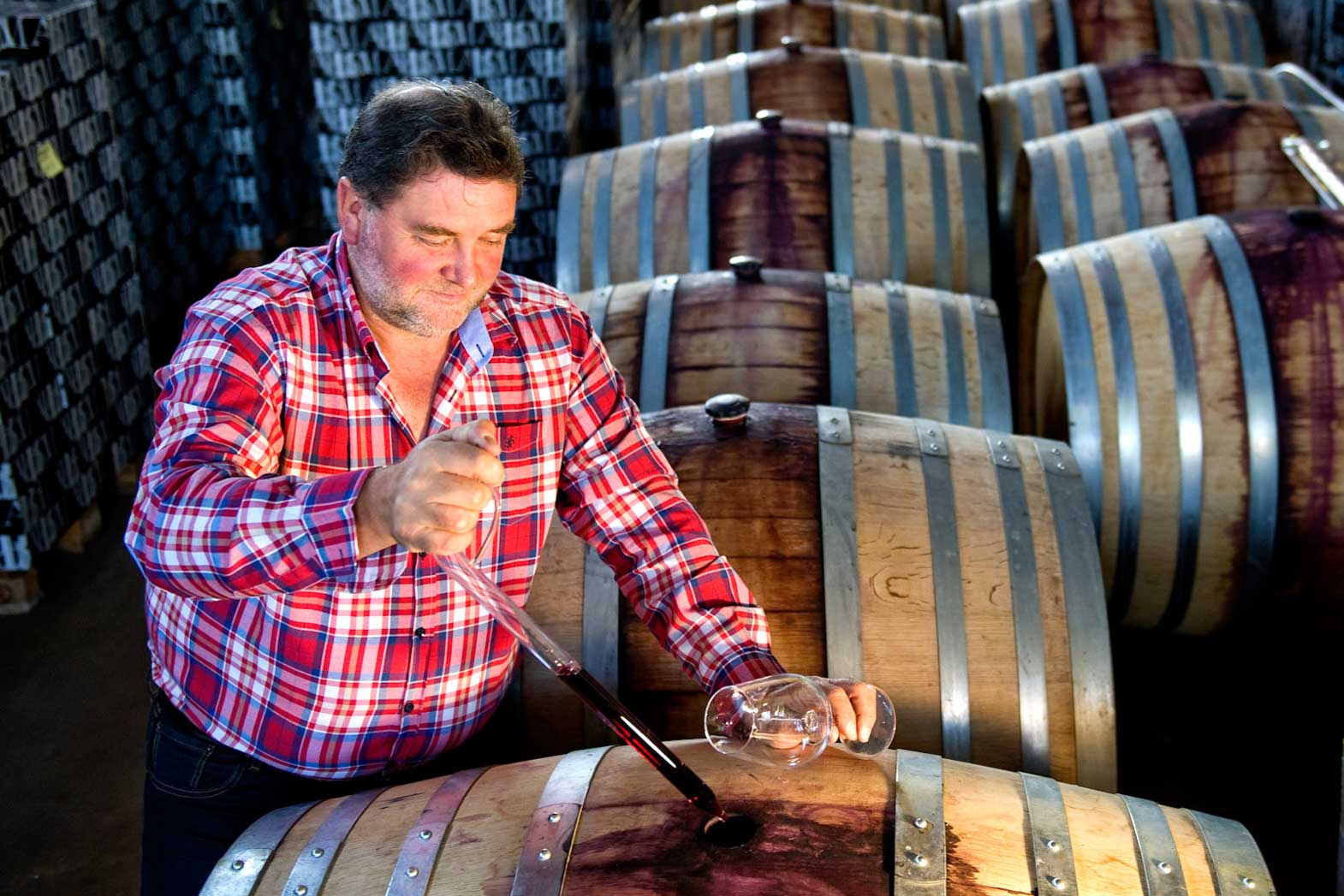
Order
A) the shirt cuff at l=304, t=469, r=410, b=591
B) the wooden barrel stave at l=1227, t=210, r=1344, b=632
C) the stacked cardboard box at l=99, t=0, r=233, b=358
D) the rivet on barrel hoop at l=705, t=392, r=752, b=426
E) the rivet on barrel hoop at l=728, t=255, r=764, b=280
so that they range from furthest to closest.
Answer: the stacked cardboard box at l=99, t=0, r=233, b=358 → the rivet on barrel hoop at l=728, t=255, r=764, b=280 → the wooden barrel stave at l=1227, t=210, r=1344, b=632 → the rivet on barrel hoop at l=705, t=392, r=752, b=426 → the shirt cuff at l=304, t=469, r=410, b=591

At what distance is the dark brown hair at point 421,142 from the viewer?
1610mm

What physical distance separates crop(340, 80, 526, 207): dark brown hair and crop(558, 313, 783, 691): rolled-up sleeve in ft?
1.24

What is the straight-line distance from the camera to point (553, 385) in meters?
1.91

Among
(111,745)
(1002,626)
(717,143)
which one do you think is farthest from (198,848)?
(717,143)

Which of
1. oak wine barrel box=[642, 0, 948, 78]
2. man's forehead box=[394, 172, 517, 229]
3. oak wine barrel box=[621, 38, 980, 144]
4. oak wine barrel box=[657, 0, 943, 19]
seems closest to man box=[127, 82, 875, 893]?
man's forehead box=[394, 172, 517, 229]

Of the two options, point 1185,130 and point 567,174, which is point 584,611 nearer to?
point 567,174

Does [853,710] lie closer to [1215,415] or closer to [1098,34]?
[1215,415]

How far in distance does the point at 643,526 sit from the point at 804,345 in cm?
107

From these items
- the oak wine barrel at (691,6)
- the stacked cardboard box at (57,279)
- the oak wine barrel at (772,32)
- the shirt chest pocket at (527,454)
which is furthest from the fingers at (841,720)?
the oak wine barrel at (691,6)

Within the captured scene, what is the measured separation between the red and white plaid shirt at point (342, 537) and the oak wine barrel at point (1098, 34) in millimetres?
4276

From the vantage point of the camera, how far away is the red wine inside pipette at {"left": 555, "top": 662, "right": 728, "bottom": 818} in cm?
152

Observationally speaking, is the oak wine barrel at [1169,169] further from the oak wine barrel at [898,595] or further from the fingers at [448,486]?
the fingers at [448,486]

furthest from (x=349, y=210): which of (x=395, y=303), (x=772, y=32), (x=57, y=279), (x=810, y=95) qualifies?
(x=772, y=32)

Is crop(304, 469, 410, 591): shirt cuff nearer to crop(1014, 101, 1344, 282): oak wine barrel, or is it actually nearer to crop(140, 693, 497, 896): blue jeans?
crop(140, 693, 497, 896): blue jeans
